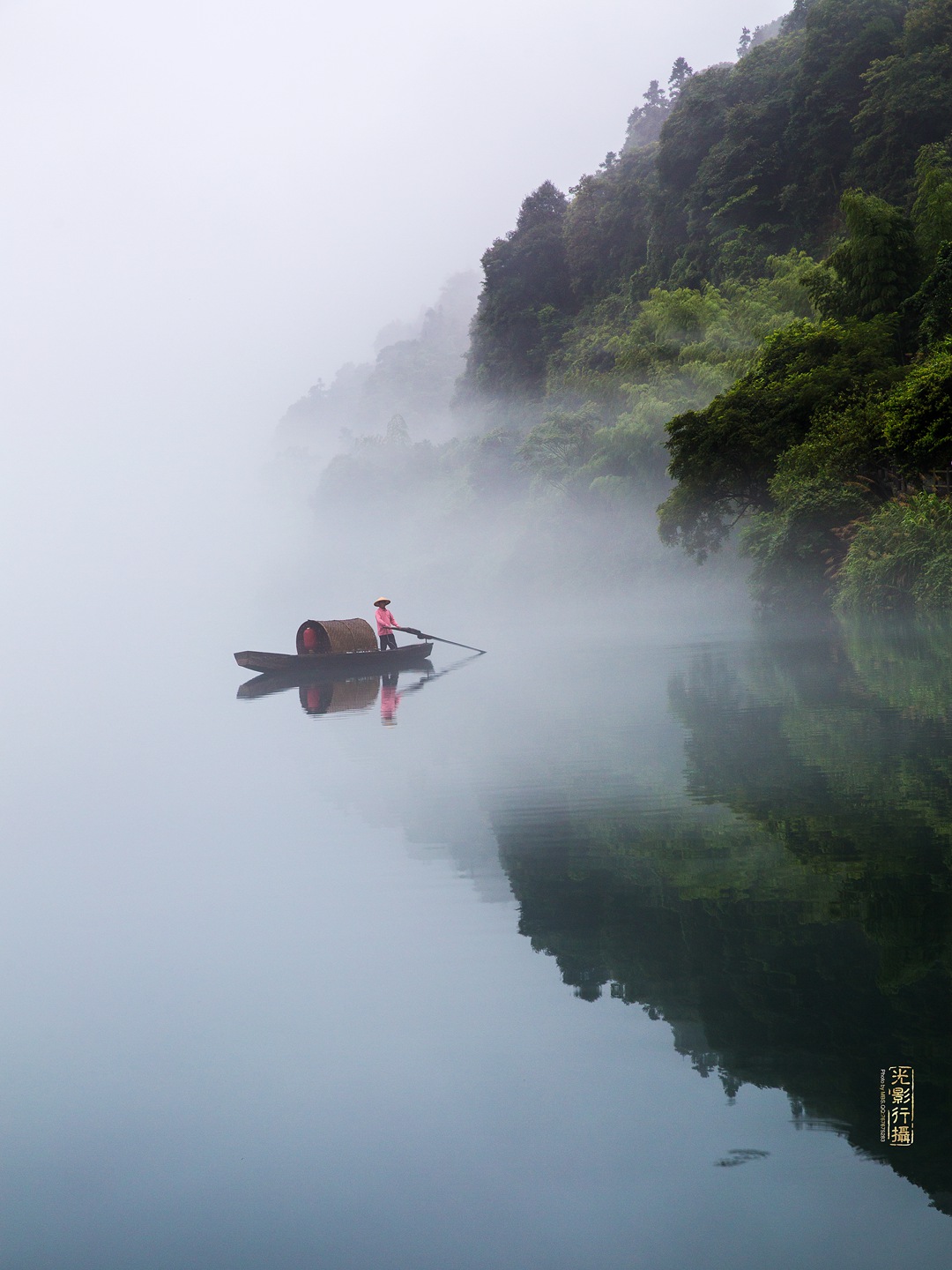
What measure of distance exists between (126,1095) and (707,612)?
1079 inches

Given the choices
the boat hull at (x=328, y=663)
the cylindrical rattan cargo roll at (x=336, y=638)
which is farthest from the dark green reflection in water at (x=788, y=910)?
the cylindrical rattan cargo roll at (x=336, y=638)

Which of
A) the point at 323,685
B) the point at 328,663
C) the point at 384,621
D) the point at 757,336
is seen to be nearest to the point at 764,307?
the point at 757,336

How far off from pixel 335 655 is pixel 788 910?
1345 cm

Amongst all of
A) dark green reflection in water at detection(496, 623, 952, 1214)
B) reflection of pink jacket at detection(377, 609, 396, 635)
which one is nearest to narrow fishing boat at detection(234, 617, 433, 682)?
reflection of pink jacket at detection(377, 609, 396, 635)

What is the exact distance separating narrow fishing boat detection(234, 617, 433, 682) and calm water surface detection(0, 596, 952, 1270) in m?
8.89

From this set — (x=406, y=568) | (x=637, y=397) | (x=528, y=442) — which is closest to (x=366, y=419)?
(x=406, y=568)

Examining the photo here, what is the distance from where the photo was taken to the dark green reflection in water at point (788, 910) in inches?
124

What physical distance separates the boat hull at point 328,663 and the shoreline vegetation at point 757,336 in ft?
28.5

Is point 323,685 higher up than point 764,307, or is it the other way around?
point 764,307

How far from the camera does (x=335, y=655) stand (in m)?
17.4

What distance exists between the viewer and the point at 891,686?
1081cm

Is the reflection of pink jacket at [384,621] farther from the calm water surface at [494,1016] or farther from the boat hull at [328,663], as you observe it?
the calm water surface at [494,1016]

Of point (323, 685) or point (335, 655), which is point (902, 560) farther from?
point (323, 685)

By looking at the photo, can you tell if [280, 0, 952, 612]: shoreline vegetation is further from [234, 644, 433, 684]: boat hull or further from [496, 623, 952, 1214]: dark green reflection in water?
[496, 623, 952, 1214]: dark green reflection in water
